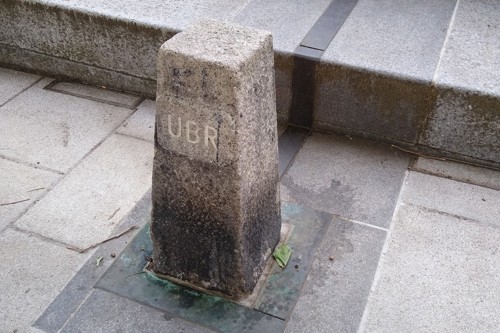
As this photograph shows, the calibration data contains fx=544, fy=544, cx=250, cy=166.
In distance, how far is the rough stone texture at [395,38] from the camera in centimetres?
315

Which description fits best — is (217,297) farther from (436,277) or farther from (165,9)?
(165,9)

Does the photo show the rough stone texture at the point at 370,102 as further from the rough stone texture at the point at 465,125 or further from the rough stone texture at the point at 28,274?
the rough stone texture at the point at 28,274

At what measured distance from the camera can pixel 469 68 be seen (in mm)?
3158

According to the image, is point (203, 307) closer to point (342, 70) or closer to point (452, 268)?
point (452, 268)

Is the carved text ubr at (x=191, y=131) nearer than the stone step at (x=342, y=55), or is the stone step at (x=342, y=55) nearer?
the carved text ubr at (x=191, y=131)

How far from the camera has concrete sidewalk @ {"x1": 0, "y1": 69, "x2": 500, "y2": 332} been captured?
92.4 inches

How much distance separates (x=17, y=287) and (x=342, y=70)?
6.78 ft

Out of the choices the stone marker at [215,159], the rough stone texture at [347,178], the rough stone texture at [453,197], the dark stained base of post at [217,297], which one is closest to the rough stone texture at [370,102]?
the rough stone texture at [347,178]

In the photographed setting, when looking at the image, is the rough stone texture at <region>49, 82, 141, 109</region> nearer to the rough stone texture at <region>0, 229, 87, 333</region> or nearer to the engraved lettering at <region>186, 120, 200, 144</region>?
the rough stone texture at <region>0, 229, 87, 333</region>

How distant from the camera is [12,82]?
13.1 ft

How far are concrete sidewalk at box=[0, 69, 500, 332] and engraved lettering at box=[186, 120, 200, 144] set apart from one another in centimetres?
80

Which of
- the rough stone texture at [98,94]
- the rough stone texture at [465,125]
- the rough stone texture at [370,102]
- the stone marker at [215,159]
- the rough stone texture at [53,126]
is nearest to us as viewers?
the stone marker at [215,159]

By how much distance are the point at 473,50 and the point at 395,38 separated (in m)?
0.47

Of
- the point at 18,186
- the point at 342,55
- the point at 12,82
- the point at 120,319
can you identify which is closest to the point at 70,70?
the point at 12,82
